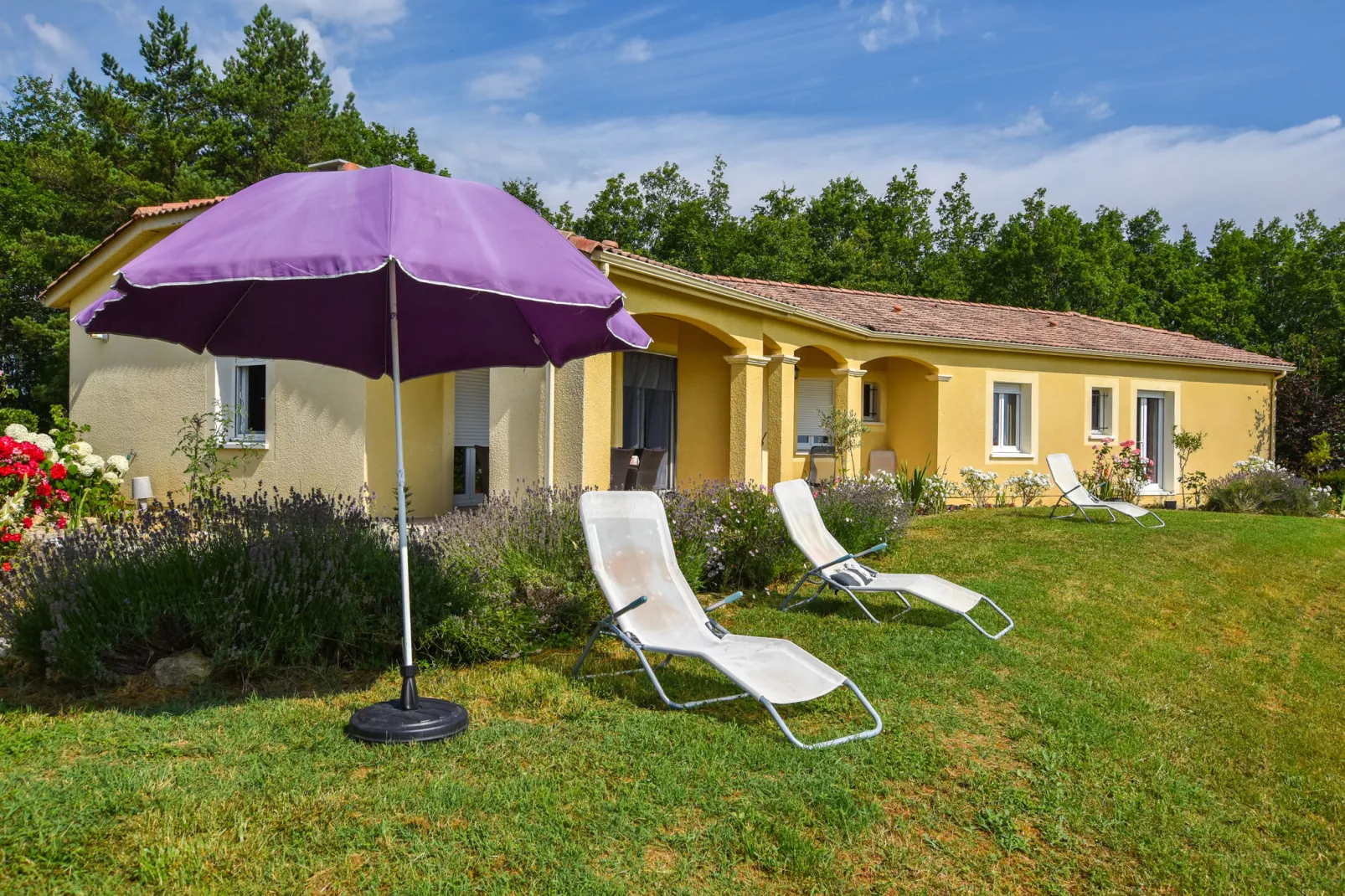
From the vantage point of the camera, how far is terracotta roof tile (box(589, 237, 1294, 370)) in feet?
49.5

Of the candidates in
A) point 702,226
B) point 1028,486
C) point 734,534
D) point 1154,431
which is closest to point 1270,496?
point 1154,431

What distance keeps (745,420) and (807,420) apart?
4.66 m

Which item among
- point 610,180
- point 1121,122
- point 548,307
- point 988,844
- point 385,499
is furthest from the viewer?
point 610,180

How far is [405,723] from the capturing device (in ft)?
12.6

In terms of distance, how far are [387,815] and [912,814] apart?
1939 mm

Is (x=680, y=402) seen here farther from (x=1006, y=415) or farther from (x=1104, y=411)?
(x=1104, y=411)

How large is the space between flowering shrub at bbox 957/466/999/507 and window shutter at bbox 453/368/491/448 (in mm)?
8473

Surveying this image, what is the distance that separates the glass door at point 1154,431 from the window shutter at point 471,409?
13.4m

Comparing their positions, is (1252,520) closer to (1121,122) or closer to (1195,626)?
(1195,626)

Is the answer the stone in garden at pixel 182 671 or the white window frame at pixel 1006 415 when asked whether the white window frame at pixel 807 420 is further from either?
the stone in garden at pixel 182 671

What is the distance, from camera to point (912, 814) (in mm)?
3369

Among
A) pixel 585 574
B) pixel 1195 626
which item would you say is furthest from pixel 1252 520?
pixel 585 574

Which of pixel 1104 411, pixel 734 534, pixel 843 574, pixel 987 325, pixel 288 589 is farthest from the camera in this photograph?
pixel 1104 411

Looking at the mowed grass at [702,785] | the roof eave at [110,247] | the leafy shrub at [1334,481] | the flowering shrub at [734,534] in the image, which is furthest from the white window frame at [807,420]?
the leafy shrub at [1334,481]
